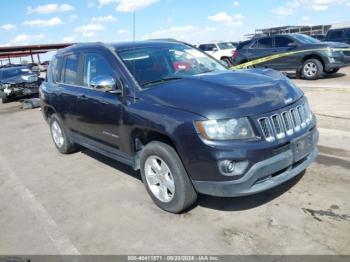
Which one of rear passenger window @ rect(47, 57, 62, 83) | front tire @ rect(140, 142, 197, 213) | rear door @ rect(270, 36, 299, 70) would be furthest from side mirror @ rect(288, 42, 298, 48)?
front tire @ rect(140, 142, 197, 213)

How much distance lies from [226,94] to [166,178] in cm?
110

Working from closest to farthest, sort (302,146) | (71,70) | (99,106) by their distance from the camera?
1. (302,146)
2. (99,106)
3. (71,70)

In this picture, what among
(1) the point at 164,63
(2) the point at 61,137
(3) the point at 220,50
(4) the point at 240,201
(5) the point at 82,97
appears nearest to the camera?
(4) the point at 240,201

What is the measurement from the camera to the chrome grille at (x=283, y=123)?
3.59 m

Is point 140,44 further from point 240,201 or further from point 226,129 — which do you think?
point 240,201

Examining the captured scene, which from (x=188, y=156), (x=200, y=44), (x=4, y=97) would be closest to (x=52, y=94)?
(x=188, y=156)

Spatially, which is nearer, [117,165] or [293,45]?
[117,165]

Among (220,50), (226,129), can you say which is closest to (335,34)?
(220,50)

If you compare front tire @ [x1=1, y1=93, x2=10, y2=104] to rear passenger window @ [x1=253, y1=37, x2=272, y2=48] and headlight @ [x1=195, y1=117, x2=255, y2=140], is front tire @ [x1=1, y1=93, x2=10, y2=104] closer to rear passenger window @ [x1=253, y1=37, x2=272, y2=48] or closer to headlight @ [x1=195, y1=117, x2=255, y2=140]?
rear passenger window @ [x1=253, y1=37, x2=272, y2=48]

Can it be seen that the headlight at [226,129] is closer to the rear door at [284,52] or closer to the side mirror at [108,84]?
the side mirror at [108,84]

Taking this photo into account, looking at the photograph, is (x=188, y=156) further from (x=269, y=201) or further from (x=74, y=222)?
(x=74, y=222)

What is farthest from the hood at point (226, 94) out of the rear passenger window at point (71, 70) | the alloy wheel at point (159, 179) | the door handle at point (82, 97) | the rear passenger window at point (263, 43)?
the rear passenger window at point (263, 43)

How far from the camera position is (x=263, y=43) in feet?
52.0

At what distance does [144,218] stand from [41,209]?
1.43m
